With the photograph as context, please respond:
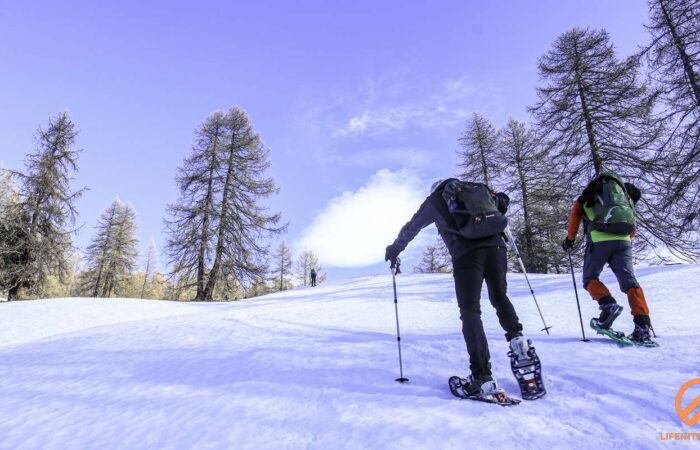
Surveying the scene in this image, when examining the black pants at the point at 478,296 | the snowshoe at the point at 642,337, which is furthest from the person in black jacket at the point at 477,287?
the snowshoe at the point at 642,337

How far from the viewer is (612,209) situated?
12.6 ft

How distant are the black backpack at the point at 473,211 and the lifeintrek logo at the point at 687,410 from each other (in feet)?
4.92

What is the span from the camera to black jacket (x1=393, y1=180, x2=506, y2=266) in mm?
2852

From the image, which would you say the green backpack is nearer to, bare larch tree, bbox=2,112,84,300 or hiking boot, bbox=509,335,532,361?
hiking boot, bbox=509,335,532,361

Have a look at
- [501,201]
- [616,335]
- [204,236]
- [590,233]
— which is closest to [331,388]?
[501,201]

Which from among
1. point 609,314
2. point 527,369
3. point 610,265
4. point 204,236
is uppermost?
point 204,236

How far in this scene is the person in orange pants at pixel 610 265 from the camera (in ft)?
11.9

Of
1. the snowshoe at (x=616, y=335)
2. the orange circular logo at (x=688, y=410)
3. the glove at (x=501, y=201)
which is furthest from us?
the snowshoe at (x=616, y=335)

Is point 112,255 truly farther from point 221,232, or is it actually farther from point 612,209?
point 612,209

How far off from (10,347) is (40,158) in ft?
58.2

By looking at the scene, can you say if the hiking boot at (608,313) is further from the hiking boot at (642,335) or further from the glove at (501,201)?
the glove at (501,201)

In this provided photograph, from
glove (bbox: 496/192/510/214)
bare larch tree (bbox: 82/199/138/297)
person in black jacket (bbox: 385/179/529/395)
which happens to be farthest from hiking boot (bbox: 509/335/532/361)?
bare larch tree (bbox: 82/199/138/297)

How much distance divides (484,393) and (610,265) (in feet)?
8.51

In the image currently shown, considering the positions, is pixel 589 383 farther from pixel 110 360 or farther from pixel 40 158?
pixel 40 158
